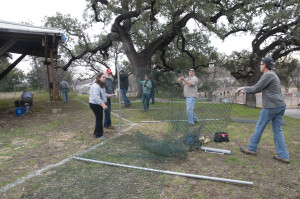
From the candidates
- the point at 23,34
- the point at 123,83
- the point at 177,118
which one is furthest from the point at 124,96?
the point at 23,34

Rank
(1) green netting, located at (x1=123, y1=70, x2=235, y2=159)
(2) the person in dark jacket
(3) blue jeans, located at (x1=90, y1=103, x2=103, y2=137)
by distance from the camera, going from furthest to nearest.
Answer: (2) the person in dark jacket → (3) blue jeans, located at (x1=90, y1=103, x2=103, y2=137) → (1) green netting, located at (x1=123, y1=70, x2=235, y2=159)

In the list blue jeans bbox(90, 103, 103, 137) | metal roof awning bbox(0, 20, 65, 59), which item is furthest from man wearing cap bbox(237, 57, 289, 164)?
metal roof awning bbox(0, 20, 65, 59)

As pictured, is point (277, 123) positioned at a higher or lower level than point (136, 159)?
higher

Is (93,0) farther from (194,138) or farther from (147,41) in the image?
(194,138)

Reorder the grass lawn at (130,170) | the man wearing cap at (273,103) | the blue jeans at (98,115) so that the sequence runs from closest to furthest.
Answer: the grass lawn at (130,170), the man wearing cap at (273,103), the blue jeans at (98,115)

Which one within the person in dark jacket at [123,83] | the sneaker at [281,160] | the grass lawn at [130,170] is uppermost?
the person in dark jacket at [123,83]

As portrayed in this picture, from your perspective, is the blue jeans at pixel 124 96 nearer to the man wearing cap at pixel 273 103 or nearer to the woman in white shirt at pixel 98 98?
the woman in white shirt at pixel 98 98

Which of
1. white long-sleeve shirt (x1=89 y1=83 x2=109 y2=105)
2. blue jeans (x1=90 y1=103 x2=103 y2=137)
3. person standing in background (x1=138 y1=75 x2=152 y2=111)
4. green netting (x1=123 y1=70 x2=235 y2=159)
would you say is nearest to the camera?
green netting (x1=123 y1=70 x2=235 y2=159)

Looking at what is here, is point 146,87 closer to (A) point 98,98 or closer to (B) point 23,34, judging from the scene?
(A) point 98,98

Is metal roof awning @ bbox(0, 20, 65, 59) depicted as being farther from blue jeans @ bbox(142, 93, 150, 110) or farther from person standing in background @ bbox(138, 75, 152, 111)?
blue jeans @ bbox(142, 93, 150, 110)

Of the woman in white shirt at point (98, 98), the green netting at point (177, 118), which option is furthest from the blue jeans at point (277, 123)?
the woman in white shirt at point (98, 98)

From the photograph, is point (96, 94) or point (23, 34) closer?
point (96, 94)

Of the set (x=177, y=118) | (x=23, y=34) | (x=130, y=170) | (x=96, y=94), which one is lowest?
(x=130, y=170)

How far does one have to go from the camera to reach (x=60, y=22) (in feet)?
48.9
